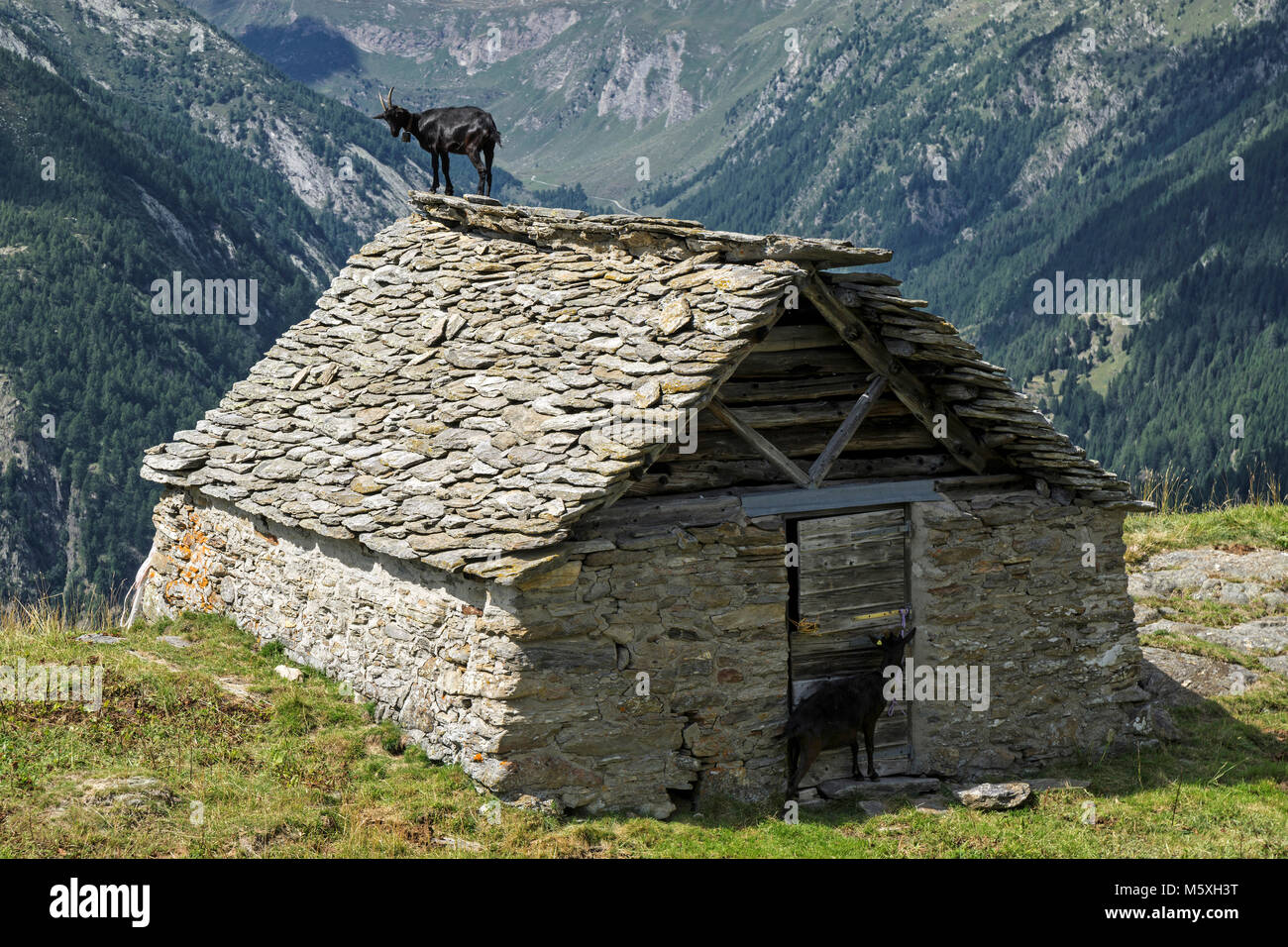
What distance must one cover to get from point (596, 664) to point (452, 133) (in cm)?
763

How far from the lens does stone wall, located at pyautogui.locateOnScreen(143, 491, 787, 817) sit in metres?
9.35

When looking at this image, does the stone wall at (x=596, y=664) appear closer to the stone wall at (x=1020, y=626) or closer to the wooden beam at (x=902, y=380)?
the stone wall at (x=1020, y=626)

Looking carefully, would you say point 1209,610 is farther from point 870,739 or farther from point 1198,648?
point 870,739

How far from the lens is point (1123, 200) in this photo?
18238 cm

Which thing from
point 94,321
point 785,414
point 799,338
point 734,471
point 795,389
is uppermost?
point 94,321

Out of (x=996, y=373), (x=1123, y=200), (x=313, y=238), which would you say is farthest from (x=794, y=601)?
(x=1123, y=200)

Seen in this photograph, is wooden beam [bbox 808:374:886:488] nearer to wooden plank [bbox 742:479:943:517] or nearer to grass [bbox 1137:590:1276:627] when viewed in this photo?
wooden plank [bbox 742:479:943:517]

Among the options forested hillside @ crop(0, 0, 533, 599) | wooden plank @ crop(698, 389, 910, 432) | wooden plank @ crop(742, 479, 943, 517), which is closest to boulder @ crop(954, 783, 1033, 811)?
wooden plank @ crop(742, 479, 943, 517)

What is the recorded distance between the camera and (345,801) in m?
9.32

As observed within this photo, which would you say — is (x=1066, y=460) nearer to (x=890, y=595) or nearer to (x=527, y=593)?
(x=890, y=595)

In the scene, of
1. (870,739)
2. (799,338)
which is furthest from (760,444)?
(870,739)

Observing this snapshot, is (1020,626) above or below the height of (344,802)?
above

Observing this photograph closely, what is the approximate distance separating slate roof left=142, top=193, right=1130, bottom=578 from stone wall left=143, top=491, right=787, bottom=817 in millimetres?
496
